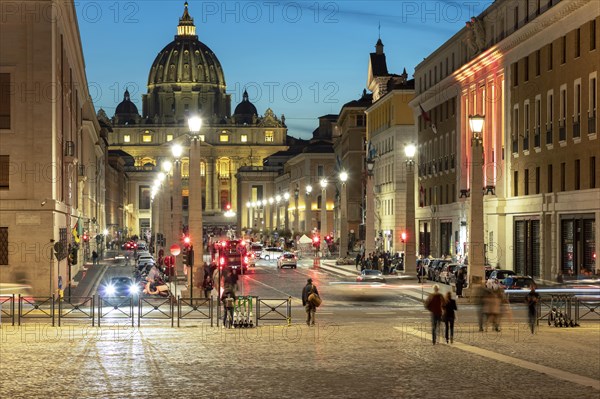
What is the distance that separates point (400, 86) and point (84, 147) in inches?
1157

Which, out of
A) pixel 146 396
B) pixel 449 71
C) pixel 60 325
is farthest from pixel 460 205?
pixel 146 396

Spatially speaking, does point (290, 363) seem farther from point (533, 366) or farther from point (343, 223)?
point (343, 223)

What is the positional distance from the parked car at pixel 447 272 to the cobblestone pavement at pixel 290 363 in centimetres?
2814

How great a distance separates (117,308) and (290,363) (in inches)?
640

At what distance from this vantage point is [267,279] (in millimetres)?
77562

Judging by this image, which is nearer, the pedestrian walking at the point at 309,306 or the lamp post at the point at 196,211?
the pedestrian walking at the point at 309,306

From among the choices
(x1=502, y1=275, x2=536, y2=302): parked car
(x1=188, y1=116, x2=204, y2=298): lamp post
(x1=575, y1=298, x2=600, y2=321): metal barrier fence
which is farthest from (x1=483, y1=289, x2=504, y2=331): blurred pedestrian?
(x1=502, y1=275, x2=536, y2=302): parked car

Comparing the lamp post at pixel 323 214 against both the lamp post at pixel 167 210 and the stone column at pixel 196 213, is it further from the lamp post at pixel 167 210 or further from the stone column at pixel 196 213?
the stone column at pixel 196 213

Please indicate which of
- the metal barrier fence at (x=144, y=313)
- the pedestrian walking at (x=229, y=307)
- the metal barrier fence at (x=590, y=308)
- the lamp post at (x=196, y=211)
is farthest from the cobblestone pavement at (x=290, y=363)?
the lamp post at (x=196, y=211)

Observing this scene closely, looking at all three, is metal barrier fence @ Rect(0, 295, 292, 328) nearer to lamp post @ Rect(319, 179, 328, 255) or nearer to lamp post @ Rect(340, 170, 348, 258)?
lamp post @ Rect(340, 170, 348, 258)

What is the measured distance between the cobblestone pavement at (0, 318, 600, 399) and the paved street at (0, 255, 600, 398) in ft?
0.08

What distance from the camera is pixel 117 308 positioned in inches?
1661

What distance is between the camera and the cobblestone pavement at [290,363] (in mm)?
22453

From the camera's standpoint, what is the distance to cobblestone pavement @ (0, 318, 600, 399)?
22.5 metres
